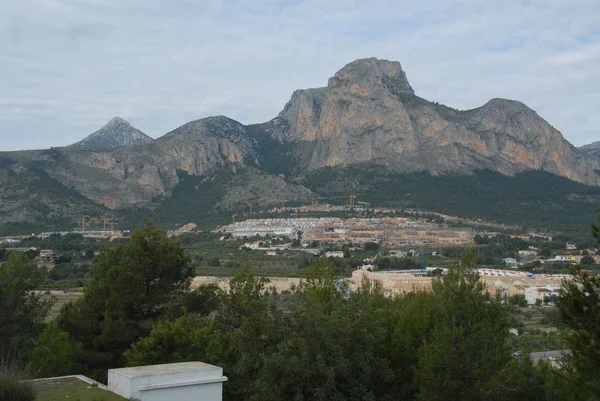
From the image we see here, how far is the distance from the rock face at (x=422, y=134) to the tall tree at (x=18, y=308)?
8411cm

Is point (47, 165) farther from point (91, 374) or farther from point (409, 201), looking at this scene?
point (91, 374)

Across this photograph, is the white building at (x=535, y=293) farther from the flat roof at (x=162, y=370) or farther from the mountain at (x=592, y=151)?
the mountain at (x=592, y=151)

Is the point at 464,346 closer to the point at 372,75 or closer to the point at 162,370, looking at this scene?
the point at 162,370

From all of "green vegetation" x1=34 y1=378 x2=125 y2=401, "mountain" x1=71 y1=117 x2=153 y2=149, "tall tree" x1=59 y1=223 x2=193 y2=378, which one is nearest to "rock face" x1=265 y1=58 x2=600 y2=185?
"mountain" x1=71 y1=117 x2=153 y2=149

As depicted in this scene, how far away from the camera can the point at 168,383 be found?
10156 mm

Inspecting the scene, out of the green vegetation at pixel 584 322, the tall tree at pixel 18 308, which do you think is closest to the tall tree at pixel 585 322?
the green vegetation at pixel 584 322

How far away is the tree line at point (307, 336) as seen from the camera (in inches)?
470

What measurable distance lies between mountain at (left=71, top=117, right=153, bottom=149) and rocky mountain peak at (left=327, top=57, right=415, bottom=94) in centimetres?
6005

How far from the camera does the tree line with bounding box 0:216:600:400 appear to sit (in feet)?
39.2

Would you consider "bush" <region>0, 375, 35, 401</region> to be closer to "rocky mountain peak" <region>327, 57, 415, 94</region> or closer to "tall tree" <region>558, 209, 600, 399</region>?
"tall tree" <region>558, 209, 600, 399</region>

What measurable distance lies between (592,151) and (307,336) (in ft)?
462

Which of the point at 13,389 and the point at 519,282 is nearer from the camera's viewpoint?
the point at 13,389

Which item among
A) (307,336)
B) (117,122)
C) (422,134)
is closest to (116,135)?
(117,122)

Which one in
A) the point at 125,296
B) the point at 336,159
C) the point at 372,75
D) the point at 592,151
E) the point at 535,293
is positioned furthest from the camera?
the point at 592,151
